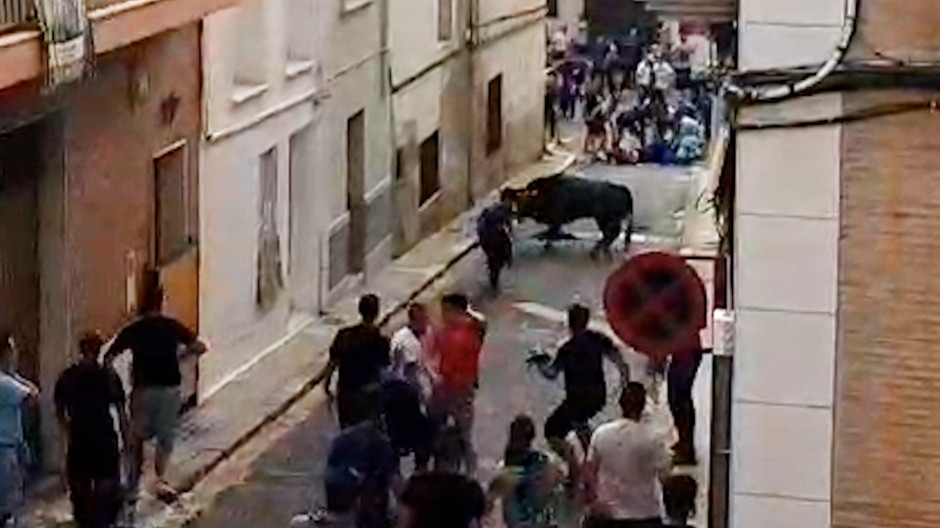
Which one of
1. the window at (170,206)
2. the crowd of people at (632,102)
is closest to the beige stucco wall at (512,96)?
the crowd of people at (632,102)

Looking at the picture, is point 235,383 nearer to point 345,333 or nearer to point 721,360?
point 345,333

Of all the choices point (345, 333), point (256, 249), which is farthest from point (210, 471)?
point (256, 249)

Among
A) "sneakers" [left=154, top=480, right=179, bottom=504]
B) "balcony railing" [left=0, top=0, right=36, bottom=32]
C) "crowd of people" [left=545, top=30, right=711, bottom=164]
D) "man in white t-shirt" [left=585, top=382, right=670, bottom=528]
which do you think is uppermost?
"balcony railing" [left=0, top=0, right=36, bottom=32]

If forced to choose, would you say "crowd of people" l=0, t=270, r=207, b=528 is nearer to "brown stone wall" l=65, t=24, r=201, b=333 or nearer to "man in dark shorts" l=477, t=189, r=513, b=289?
"brown stone wall" l=65, t=24, r=201, b=333

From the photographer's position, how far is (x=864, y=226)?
10.1 metres

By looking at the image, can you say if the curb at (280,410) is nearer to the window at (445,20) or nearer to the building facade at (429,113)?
the building facade at (429,113)

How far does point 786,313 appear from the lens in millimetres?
10133

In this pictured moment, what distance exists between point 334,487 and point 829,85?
15.2ft

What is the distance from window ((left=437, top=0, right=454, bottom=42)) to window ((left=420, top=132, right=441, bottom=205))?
1264mm

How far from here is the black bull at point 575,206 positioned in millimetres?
28594

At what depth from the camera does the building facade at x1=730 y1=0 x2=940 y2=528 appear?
9.99m

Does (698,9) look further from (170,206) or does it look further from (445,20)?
(445,20)

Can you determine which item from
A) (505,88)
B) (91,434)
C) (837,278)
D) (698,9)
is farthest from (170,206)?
(505,88)

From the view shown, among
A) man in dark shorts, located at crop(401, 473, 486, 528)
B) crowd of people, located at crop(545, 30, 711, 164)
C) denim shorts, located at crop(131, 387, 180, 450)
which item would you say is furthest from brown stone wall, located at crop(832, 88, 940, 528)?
crowd of people, located at crop(545, 30, 711, 164)
